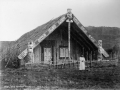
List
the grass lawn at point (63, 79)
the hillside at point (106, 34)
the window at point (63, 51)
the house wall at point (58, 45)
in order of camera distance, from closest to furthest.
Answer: the grass lawn at point (63, 79)
the house wall at point (58, 45)
the window at point (63, 51)
the hillside at point (106, 34)

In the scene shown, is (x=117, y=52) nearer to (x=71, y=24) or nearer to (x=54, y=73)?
(x=71, y=24)

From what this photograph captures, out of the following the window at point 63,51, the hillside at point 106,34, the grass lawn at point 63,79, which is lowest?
the grass lawn at point 63,79

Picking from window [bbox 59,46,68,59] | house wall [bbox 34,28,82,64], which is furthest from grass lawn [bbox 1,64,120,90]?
window [bbox 59,46,68,59]

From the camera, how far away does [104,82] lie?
1452 cm

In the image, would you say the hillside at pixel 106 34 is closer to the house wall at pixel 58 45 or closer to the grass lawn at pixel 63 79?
the house wall at pixel 58 45

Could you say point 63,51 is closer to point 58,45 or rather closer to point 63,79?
point 58,45

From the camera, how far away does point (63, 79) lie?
1443 centimetres

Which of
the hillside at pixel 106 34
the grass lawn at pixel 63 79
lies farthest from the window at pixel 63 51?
the hillside at pixel 106 34

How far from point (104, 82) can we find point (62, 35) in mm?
9663

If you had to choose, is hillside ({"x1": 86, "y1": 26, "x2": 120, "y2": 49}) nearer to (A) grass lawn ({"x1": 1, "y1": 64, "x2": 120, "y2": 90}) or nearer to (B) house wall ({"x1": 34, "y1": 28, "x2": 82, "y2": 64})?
(B) house wall ({"x1": 34, "y1": 28, "x2": 82, "y2": 64})

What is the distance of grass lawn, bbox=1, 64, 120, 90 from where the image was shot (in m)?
13.2

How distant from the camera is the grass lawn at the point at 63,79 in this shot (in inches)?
520

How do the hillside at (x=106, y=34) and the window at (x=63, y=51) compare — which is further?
the hillside at (x=106, y=34)

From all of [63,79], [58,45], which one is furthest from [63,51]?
[63,79]
